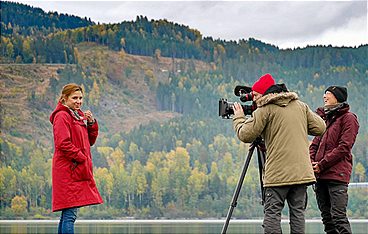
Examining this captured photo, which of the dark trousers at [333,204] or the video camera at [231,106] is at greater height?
the video camera at [231,106]

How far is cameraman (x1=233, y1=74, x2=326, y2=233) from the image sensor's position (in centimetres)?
591

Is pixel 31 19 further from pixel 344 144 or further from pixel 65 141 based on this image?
pixel 65 141

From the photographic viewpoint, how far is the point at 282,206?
598cm

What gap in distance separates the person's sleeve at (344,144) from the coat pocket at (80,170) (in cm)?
168

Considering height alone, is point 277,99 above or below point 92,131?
above

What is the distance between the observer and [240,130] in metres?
5.98

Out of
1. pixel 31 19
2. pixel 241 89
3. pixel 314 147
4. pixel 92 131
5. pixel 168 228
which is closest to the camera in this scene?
pixel 241 89

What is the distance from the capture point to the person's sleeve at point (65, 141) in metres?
6.24

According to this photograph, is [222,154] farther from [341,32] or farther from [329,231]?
[329,231]

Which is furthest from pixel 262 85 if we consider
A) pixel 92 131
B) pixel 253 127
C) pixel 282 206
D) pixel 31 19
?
pixel 31 19

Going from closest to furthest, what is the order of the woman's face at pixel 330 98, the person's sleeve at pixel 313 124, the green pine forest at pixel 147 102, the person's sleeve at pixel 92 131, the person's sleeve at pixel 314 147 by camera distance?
the person's sleeve at pixel 313 124, the person's sleeve at pixel 92 131, the woman's face at pixel 330 98, the person's sleeve at pixel 314 147, the green pine forest at pixel 147 102

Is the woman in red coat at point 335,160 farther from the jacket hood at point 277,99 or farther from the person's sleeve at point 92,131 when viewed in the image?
the person's sleeve at point 92,131

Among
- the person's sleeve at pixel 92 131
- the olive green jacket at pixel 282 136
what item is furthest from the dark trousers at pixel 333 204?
the person's sleeve at pixel 92 131

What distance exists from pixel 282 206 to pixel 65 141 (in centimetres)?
147
